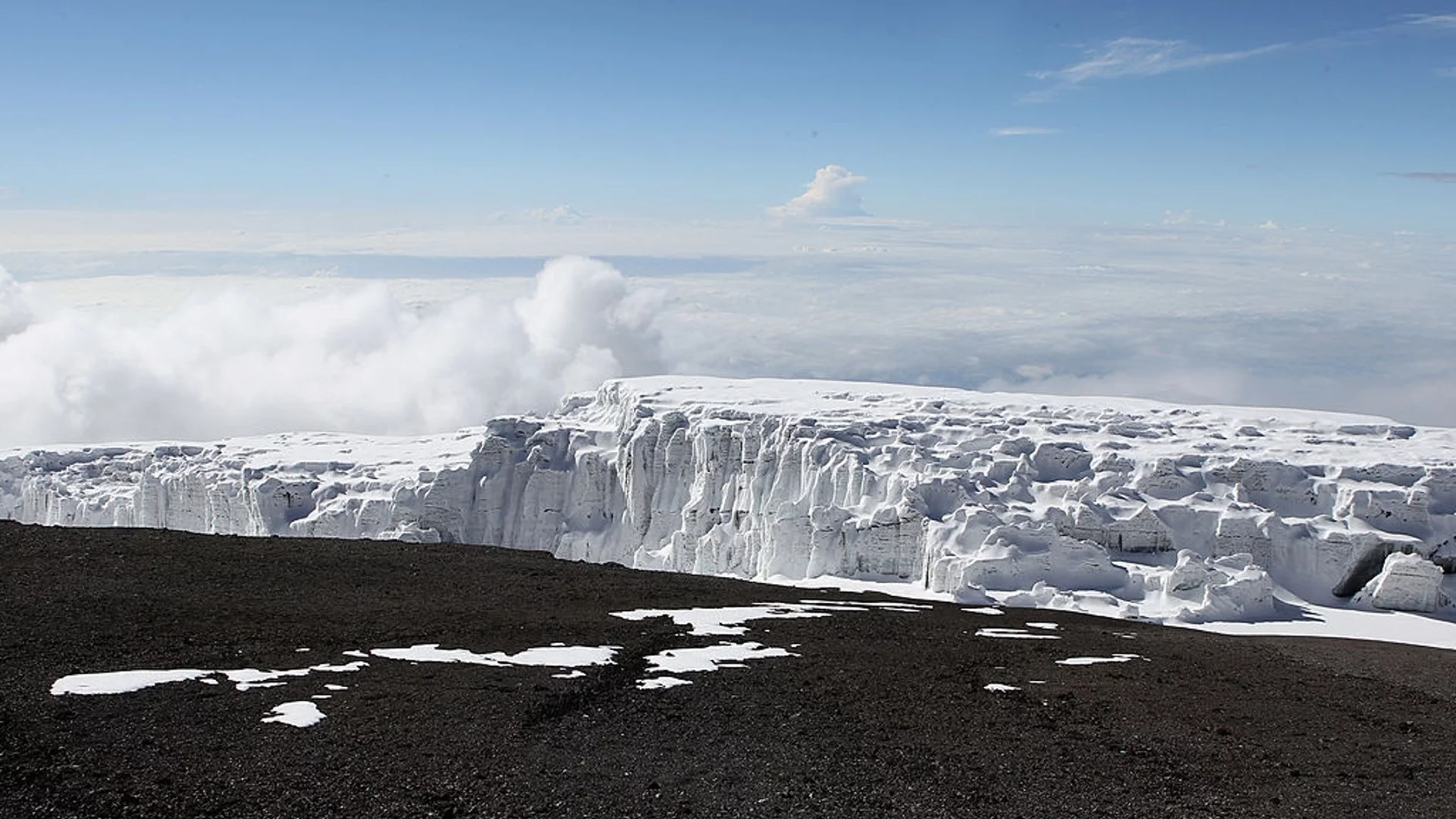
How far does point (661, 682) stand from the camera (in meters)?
20.7

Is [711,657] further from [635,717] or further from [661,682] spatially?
[635,717]

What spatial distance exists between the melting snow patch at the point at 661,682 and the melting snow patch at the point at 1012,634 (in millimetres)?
10200

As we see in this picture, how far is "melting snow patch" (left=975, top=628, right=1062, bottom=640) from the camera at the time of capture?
1112 inches

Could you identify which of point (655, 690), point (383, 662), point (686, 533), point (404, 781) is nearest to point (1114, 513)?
point (686, 533)

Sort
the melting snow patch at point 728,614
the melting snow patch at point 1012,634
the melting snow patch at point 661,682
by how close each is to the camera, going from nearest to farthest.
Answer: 1. the melting snow patch at point 661,682
2. the melting snow patch at point 728,614
3. the melting snow patch at point 1012,634

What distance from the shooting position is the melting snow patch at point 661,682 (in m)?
20.4

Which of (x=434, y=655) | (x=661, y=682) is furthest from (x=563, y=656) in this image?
(x=661, y=682)

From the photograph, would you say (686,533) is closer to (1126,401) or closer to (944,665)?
(1126,401)

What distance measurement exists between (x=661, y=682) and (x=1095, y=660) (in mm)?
11060

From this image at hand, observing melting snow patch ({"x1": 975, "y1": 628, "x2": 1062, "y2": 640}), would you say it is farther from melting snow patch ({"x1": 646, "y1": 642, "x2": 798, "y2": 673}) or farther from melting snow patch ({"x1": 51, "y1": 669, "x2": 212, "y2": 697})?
melting snow patch ({"x1": 51, "y1": 669, "x2": 212, "y2": 697})

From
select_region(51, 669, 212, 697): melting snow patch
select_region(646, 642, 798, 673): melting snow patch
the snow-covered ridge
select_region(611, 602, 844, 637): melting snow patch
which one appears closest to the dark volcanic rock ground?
select_region(51, 669, 212, 697): melting snow patch

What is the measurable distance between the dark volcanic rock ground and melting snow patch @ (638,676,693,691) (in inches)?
11.6

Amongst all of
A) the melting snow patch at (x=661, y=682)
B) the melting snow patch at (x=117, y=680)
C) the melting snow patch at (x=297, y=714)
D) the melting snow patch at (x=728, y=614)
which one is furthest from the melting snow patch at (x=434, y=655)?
the melting snow patch at (x=728, y=614)

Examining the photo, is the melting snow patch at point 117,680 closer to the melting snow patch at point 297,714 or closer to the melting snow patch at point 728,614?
the melting snow patch at point 297,714
